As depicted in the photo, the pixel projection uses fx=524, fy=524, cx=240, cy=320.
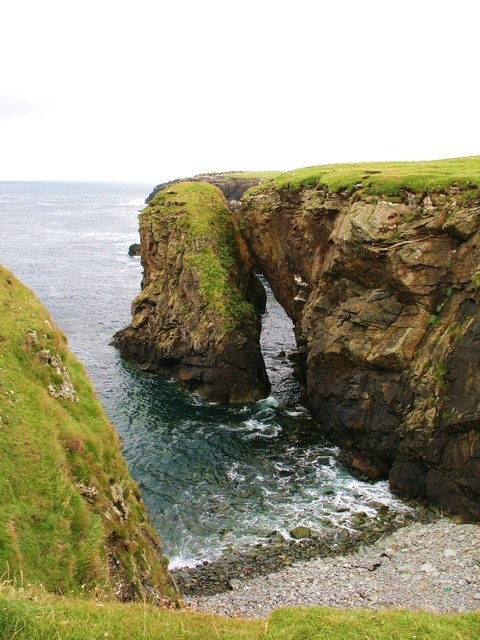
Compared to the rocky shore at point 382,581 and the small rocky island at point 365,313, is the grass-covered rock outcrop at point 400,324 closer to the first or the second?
the small rocky island at point 365,313

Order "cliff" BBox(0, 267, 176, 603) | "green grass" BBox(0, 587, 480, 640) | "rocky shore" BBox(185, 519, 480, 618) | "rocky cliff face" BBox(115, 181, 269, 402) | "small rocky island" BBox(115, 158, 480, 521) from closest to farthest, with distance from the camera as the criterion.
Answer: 1. "green grass" BBox(0, 587, 480, 640)
2. "cliff" BBox(0, 267, 176, 603)
3. "rocky shore" BBox(185, 519, 480, 618)
4. "small rocky island" BBox(115, 158, 480, 521)
5. "rocky cliff face" BBox(115, 181, 269, 402)

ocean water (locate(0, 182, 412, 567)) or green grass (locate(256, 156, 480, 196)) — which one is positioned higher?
green grass (locate(256, 156, 480, 196))

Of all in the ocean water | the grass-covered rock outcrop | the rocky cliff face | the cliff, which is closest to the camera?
the cliff

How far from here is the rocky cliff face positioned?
4659cm

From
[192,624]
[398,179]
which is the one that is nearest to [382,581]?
[192,624]

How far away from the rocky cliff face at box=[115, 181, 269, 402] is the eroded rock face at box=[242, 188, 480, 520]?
7.96 metres

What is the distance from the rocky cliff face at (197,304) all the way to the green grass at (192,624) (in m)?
31.0

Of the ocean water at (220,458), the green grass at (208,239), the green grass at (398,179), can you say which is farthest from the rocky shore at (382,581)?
the green grass at (208,239)

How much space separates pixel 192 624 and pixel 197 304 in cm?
3714

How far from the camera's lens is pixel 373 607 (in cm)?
2189

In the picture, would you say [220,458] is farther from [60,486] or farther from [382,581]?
[60,486]

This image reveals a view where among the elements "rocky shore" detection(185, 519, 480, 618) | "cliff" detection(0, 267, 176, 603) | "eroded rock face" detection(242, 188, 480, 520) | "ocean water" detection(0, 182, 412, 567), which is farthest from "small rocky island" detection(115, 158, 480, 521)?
"cliff" detection(0, 267, 176, 603)

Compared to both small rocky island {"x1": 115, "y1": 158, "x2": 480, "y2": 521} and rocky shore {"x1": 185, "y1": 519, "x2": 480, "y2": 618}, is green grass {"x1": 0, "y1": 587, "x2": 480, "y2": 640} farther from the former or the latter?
small rocky island {"x1": 115, "y1": 158, "x2": 480, "y2": 521}

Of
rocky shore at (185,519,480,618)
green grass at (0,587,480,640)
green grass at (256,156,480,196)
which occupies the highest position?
green grass at (256,156,480,196)
